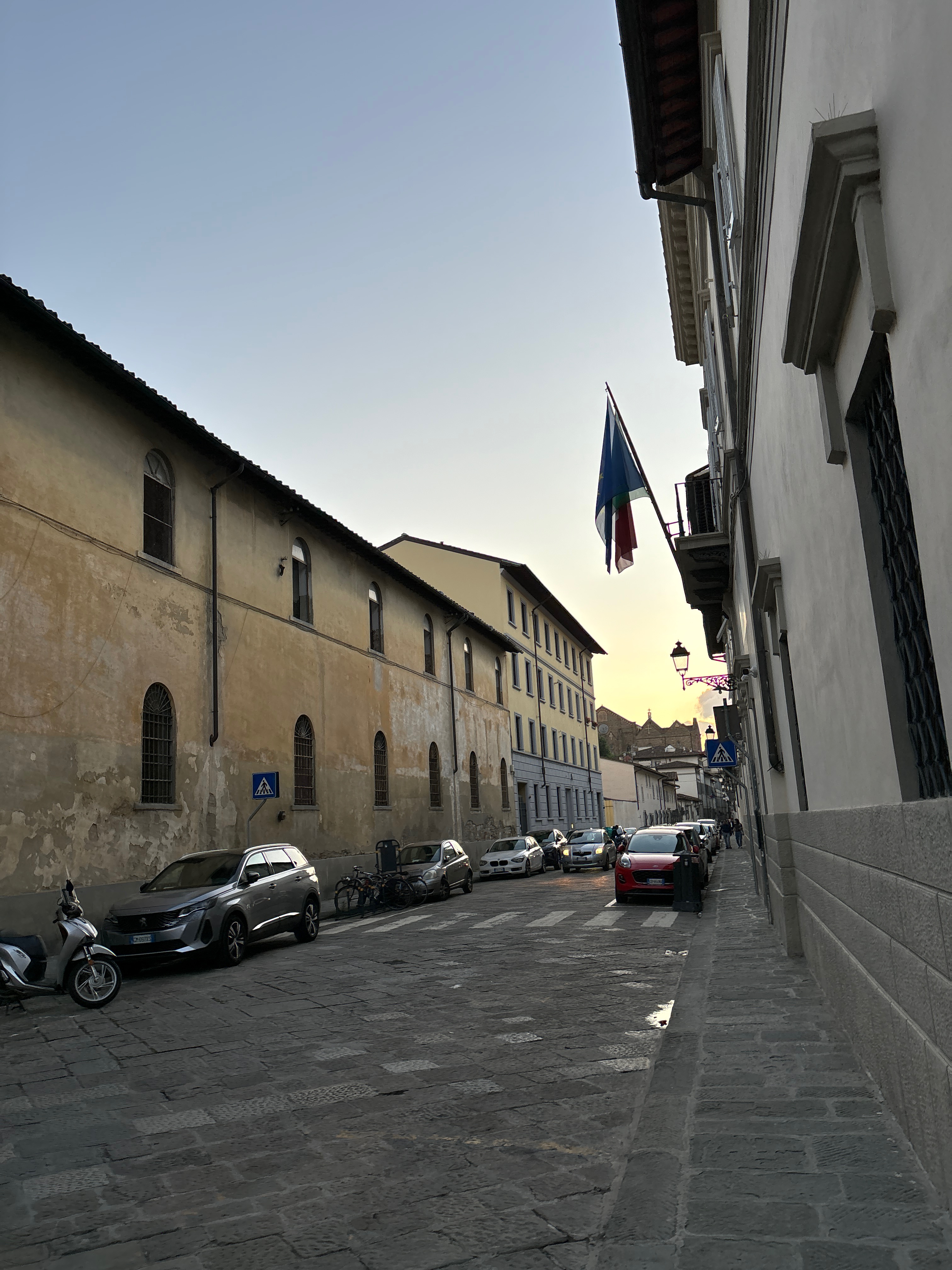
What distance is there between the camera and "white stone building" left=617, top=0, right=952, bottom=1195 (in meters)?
2.80

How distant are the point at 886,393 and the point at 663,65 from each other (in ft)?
24.7

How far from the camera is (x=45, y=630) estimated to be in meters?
14.1

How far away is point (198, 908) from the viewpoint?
40.0 ft

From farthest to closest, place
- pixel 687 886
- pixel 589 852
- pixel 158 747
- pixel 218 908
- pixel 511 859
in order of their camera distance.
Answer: pixel 589 852 < pixel 511 859 < pixel 687 886 < pixel 158 747 < pixel 218 908

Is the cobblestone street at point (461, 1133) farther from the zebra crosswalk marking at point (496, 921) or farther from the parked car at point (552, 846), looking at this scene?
the parked car at point (552, 846)

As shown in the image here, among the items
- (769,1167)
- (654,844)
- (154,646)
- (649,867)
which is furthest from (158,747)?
(769,1167)

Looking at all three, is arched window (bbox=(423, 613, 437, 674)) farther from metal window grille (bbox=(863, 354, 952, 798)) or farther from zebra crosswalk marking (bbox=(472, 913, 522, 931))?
metal window grille (bbox=(863, 354, 952, 798))

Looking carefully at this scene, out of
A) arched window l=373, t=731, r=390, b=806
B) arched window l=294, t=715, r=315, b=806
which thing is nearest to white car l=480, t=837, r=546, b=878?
arched window l=373, t=731, r=390, b=806

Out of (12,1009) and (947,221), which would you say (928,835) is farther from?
(12,1009)

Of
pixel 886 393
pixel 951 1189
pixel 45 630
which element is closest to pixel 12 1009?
pixel 45 630

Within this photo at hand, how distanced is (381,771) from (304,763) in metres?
5.02

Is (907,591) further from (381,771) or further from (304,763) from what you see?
(381,771)

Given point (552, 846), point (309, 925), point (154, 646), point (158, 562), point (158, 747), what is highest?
point (158, 562)

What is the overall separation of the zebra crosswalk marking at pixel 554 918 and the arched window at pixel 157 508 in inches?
353
